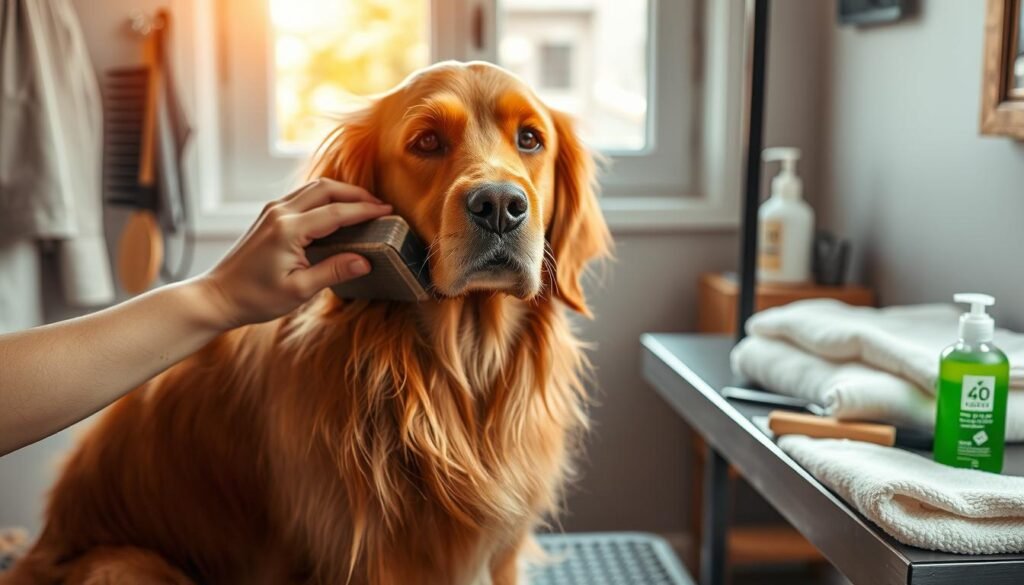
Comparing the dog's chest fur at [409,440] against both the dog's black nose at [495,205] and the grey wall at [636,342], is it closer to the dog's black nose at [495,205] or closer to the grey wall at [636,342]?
the dog's black nose at [495,205]

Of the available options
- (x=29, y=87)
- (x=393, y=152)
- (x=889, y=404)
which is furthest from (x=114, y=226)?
(x=889, y=404)

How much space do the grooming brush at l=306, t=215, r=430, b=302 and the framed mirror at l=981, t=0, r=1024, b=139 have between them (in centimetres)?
83

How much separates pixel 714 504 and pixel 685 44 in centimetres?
119

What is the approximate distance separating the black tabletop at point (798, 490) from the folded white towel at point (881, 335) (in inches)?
4.2

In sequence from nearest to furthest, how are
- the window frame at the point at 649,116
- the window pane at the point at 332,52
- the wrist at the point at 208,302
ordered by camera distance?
the wrist at the point at 208,302 < the window frame at the point at 649,116 < the window pane at the point at 332,52

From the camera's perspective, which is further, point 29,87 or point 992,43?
point 29,87

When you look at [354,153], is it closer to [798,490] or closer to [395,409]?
[395,409]

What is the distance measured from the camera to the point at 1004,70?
1411mm

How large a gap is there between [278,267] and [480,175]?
237 millimetres

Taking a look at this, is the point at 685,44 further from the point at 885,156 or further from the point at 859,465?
the point at 859,465

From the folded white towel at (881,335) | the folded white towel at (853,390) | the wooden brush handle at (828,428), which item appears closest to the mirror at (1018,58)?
the folded white towel at (881,335)

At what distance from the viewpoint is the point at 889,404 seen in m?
1.18

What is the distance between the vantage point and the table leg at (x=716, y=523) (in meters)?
1.70

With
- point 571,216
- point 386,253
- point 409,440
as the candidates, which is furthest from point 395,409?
point 571,216
